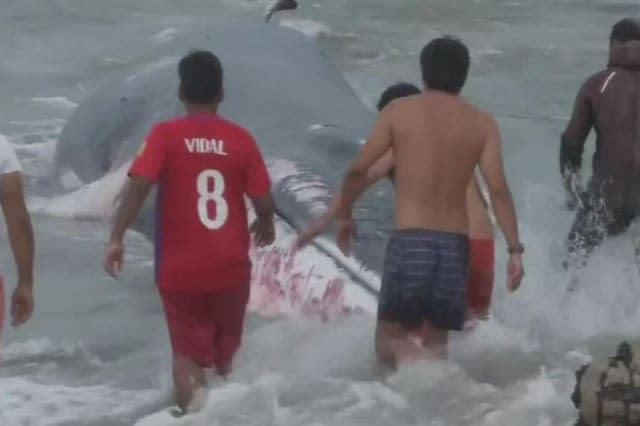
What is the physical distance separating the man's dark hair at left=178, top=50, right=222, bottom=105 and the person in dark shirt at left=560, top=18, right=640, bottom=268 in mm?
2247

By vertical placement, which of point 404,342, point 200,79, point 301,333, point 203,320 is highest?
point 200,79

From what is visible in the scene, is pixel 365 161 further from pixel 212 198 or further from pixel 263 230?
Result: pixel 212 198

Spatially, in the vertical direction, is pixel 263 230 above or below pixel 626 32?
below

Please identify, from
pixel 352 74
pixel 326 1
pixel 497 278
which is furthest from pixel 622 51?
pixel 326 1

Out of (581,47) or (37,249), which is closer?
(37,249)

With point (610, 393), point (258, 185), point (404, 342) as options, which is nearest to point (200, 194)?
point (258, 185)

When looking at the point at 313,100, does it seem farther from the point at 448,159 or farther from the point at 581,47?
the point at 581,47

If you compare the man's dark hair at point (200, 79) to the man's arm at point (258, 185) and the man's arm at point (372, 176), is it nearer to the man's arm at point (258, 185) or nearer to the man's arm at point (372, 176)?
the man's arm at point (258, 185)

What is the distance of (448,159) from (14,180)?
1916 mm

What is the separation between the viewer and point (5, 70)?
16516 millimetres

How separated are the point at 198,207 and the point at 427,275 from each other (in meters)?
1.01

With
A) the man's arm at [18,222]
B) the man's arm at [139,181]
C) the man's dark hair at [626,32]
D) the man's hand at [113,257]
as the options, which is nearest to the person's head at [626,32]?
the man's dark hair at [626,32]

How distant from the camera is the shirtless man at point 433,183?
7078 millimetres

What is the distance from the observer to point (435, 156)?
7082mm
